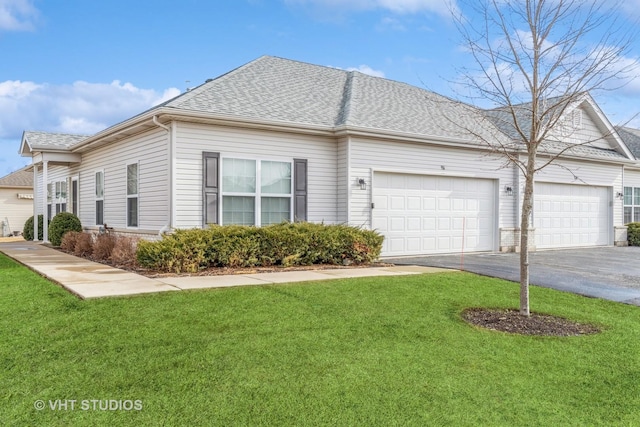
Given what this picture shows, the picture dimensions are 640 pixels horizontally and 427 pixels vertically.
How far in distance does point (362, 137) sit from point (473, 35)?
5221 mm

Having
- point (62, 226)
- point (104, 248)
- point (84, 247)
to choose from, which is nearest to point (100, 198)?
point (62, 226)

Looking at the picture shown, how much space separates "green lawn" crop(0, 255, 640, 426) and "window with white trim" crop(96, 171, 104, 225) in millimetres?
8172

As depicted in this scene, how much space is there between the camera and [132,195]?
1243 centimetres

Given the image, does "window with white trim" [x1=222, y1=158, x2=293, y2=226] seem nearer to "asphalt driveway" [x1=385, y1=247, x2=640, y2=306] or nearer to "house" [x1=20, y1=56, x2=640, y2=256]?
"house" [x1=20, y1=56, x2=640, y2=256]

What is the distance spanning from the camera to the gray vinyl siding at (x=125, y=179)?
10.8 metres

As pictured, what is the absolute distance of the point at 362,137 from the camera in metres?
12.1

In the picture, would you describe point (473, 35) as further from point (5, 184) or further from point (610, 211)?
point (5, 184)

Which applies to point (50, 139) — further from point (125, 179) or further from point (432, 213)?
point (432, 213)

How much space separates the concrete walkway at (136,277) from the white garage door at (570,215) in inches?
294

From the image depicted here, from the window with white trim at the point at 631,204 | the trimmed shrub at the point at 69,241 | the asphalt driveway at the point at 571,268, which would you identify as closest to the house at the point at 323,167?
the trimmed shrub at the point at 69,241

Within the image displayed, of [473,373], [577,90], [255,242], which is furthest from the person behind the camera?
[255,242]

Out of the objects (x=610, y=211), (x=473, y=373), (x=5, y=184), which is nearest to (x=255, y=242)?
(x=473, y=373)

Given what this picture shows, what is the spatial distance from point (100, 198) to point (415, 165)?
31.1ft

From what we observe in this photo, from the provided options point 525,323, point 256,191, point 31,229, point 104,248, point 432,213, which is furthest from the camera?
point 31,229
